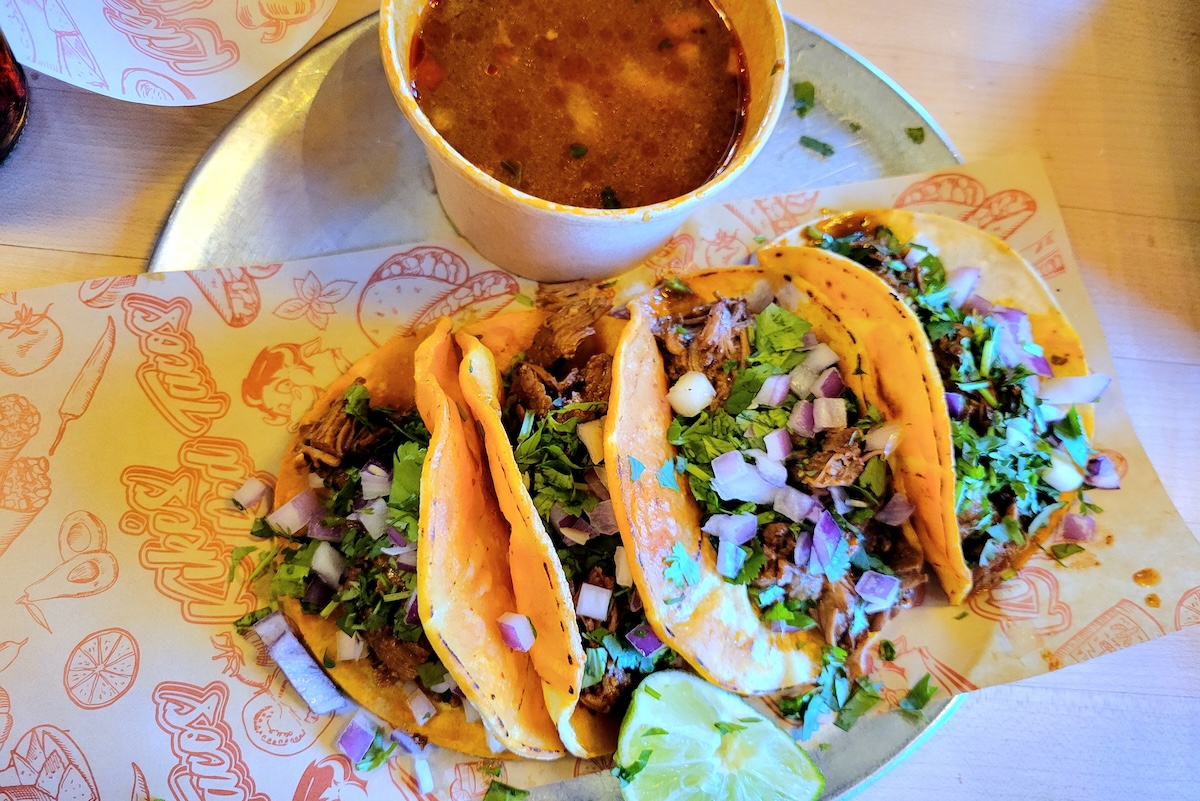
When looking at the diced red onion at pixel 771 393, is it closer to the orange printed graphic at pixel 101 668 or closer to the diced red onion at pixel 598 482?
the diced red onion at pixel 598 482

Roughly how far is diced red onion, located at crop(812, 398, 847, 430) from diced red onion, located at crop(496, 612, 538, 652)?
723 millimetres

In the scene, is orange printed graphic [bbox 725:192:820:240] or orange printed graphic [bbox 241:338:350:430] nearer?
orange printed graphic [bbox 241:338:350:430]

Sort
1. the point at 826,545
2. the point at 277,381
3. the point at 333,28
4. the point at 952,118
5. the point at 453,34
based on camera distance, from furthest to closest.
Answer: the point at 952,118
the point at 333,28
the point at 277,381
the point at 826,545
the point at 453,34

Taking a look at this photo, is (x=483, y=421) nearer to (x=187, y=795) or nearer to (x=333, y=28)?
(x=187, y=795)

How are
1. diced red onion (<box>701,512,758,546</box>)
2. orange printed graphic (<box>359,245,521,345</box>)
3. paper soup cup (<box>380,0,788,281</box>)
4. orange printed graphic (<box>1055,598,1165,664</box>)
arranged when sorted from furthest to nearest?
orange printed graphic (<box>359,245,521,345</box>)
orange printed graphic (<box>1055,598,1165,664</box>)
diced red onion (<box>701,512,758,546</box>)
paper soup cup (<box>380,0,788,281</box>)

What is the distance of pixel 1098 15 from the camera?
2.18m

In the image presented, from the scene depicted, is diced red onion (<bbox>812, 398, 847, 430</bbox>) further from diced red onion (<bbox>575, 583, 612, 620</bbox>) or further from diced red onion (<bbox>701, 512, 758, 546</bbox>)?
diced red onion (<bbox>575, 583, 612, 620</bbox>)

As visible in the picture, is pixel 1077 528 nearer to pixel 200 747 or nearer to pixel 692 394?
pixel 692 394

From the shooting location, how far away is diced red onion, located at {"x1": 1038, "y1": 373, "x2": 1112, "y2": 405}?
1.71 metres

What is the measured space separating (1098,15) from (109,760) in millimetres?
3114

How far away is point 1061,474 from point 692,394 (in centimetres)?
83

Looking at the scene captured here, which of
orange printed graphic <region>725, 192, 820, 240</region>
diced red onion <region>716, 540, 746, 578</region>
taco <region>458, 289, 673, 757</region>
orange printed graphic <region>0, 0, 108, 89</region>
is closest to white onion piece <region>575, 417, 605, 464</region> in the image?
taco <region>458, 289, 673, 757</region>

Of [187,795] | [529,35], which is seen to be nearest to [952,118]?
[529,35]

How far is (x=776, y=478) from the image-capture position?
1.53 m
